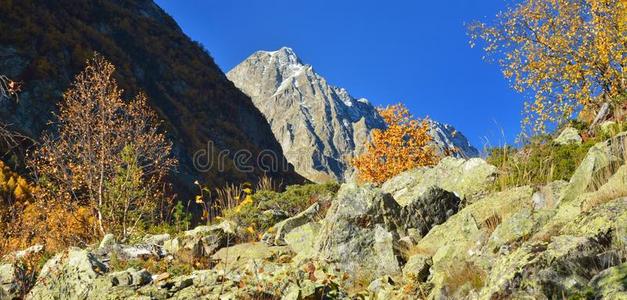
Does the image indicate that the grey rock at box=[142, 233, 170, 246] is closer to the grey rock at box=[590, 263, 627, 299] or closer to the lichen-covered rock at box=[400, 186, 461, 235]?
the lichen-covered rock at box=[400, 186, 461, 235]

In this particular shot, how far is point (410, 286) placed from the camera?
5758mm

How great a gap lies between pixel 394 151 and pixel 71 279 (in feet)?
63.6

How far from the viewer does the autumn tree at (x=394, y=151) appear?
25.1 metres

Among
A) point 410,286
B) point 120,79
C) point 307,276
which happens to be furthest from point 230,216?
point 120,79

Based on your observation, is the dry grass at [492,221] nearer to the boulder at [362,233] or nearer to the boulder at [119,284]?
the boulder at [362,233]

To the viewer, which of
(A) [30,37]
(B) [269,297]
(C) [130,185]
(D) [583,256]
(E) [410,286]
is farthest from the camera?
(A) [30,37]

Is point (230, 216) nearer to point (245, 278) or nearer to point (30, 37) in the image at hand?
point (245, 278)

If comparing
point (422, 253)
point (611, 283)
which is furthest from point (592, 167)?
point (611, 283)

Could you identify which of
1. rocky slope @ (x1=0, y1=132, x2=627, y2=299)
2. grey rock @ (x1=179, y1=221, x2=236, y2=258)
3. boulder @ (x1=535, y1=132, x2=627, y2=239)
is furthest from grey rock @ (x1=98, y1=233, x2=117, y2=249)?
boulder @ (x1=535, y1=132, x2=627, y2=239)

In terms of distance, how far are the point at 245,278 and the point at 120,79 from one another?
5381 cm

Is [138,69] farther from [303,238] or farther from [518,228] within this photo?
[518,228]

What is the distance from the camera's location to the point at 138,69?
213 ft

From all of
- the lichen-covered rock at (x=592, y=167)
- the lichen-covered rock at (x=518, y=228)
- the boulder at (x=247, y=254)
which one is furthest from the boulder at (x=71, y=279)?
the lichen-covered rock at (x=592, y=167)

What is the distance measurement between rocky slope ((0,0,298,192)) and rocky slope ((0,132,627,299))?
3240 centimetres
